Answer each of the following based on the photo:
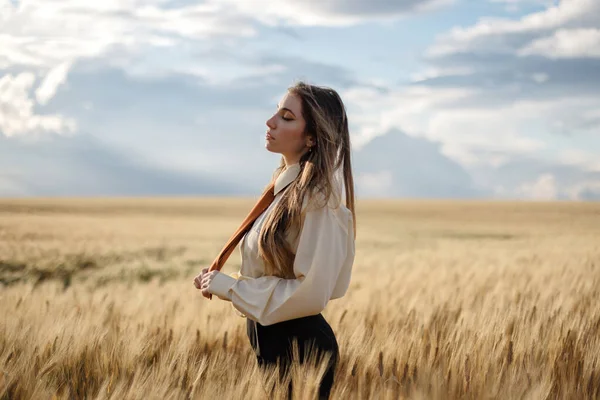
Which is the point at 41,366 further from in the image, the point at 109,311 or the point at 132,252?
the point at 132,252

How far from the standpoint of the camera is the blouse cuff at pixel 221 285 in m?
2.47

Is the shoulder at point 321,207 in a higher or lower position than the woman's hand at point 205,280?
higher

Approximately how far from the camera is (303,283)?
2.37 metres

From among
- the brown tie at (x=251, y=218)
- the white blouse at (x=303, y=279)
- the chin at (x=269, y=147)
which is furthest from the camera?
the brown tie at (x=251, y=218)

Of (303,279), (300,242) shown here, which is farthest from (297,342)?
(300,242)

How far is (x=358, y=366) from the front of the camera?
10.8 ft

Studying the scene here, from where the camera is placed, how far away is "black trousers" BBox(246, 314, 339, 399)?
2598mm

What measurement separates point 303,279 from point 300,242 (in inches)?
5.1

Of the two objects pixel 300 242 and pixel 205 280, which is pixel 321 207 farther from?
pixel 205 280

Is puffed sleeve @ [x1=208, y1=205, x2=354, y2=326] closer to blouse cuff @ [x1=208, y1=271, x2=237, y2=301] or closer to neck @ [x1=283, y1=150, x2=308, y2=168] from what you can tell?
blouse cuff @ [x1=208, y1=271, x2=237, y2=301]

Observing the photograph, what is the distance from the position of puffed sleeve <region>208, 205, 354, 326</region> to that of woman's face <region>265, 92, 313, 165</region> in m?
0.31

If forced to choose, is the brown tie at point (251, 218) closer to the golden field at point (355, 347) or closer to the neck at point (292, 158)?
the neck at point (292, 158)

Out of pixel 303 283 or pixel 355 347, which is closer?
pixel 303 283

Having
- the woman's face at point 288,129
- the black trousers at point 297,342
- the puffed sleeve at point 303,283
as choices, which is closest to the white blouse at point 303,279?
the puffed sleeve at point 303,283
